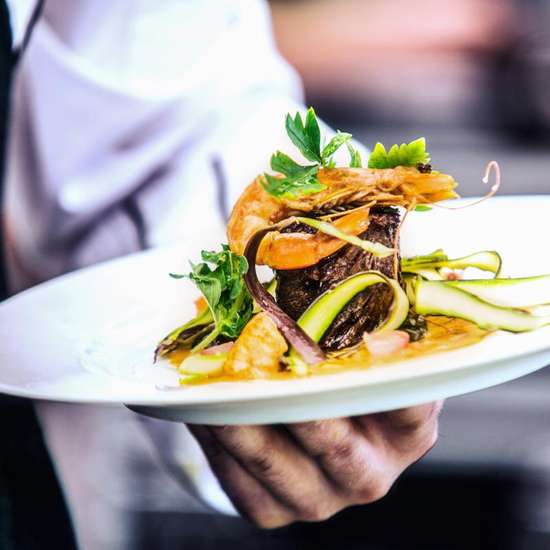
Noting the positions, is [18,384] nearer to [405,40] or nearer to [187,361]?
[187,361]

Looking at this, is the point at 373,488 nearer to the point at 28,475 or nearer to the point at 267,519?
the point at 267,519

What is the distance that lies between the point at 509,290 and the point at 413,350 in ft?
0.36

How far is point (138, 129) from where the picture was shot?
1.14m

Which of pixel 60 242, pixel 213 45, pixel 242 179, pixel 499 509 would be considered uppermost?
pixel 213 45

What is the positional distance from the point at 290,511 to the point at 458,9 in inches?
76.4

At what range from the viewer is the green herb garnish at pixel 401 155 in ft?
2.01

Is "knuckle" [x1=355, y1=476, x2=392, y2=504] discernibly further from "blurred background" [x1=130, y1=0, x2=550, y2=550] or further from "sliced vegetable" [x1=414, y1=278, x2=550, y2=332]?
"blurred background" [x1=130, y1=0, x2=550, y2=550]

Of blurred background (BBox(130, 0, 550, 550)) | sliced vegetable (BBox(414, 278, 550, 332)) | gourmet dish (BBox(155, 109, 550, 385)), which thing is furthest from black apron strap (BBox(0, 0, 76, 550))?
blurred background (BBox(130, 0, 550, 550))

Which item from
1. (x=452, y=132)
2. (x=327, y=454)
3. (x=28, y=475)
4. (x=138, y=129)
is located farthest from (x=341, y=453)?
(x=452, y=132)

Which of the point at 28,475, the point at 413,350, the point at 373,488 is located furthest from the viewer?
the point at 28,475

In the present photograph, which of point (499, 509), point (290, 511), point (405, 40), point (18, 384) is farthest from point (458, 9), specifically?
point (18, 384)

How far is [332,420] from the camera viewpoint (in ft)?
1.90

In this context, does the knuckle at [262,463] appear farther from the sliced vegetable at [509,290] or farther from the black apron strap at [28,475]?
→ the black apron strap at [28,475]

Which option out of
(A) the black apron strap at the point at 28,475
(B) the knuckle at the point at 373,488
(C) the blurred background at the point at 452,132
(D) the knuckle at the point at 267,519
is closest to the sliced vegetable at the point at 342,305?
(B) the knuckle at the point at 373,488
